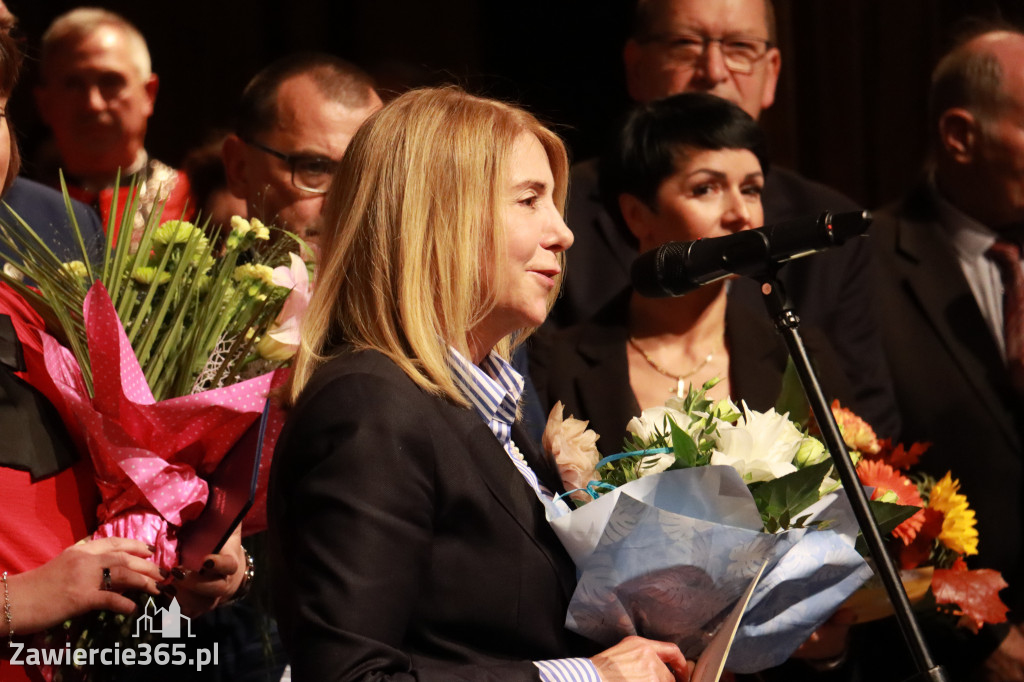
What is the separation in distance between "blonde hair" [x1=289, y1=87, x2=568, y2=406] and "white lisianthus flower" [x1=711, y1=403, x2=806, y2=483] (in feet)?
1.15

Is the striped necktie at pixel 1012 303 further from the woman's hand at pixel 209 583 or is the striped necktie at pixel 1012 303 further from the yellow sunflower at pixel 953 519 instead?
the woman's hand at pixel 209 583

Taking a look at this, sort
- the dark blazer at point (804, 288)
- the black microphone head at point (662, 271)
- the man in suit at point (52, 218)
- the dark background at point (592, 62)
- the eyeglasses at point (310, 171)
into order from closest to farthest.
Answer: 1. the black microphone head at point (662, 271)
2. the man in suit at point (52, 218)
3. the eyeglasses at point (310, 171)
4. the dark blazer at point (804, 288)
5. the dark background at point (592, 62)

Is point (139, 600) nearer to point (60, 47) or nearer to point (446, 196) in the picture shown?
point (446, 196)

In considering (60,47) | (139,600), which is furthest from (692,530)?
(60,47)

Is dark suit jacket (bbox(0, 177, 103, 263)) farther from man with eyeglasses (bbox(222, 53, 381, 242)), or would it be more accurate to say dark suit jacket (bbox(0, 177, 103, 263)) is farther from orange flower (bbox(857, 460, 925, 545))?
orange flower (bbox(857, 460, 925, 545))

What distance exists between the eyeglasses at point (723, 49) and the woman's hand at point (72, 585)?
2.01 m

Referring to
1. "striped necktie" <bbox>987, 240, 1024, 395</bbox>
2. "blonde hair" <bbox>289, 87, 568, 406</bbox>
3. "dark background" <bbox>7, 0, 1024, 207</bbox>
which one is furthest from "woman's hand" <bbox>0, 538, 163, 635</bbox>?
"dark background" <bbox>7, 0, 1024, 207</bbox>

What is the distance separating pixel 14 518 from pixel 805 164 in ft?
10.7

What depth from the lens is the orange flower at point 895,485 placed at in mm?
1902

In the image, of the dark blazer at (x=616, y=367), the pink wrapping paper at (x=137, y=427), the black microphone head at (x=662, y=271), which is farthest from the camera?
the dark blazer at (x=616, y=367)

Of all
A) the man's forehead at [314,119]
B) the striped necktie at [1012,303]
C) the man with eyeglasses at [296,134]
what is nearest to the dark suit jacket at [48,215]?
the man with eyeglasses at [296,134]

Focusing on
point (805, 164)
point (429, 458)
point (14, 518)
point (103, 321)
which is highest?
point (103, 321)

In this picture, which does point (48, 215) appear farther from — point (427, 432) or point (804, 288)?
point (804, 288)

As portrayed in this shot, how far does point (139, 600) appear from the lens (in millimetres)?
1714
